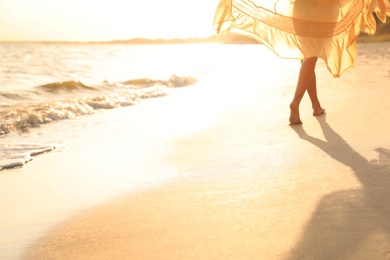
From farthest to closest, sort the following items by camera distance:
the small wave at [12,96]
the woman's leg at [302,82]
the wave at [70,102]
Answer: the small wave at [12,96] < the wave at [70,102] < the woman's leg at [302,82]

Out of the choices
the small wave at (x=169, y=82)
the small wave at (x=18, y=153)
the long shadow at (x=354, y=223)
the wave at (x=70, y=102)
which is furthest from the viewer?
the small wave at (x=169, y=82)

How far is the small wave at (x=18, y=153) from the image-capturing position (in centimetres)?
386

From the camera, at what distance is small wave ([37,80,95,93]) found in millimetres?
10818

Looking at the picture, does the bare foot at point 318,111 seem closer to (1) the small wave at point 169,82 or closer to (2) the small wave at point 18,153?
(2) the small wave at point 18,153

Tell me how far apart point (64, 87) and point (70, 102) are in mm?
3540

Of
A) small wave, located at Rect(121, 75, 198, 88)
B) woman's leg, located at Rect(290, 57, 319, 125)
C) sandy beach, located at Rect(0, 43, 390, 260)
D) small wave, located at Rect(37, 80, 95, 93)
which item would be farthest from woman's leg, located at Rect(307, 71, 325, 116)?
small wave, located at Rect(37, 80, 95, 93)

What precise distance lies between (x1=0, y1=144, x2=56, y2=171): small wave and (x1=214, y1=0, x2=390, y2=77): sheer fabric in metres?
1.74

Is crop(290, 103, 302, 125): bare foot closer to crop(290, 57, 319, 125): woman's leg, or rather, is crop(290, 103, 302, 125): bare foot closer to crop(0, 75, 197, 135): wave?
crop(290, 57, 319, 125): woman's leg

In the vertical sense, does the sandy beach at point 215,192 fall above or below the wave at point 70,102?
above

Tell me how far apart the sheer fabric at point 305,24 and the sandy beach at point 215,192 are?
55cm

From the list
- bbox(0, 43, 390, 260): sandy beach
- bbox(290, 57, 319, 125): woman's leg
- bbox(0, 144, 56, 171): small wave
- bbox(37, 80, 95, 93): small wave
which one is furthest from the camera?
bbox(37, 80, 95, 93): small wave

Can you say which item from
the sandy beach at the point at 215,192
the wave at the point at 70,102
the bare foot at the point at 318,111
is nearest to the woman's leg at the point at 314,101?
the bare foot at the point at 318,111

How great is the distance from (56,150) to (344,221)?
2.89 m

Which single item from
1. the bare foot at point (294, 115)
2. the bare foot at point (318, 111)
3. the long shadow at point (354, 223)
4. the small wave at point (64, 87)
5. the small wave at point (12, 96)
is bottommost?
the small wave at point (64, 87)
